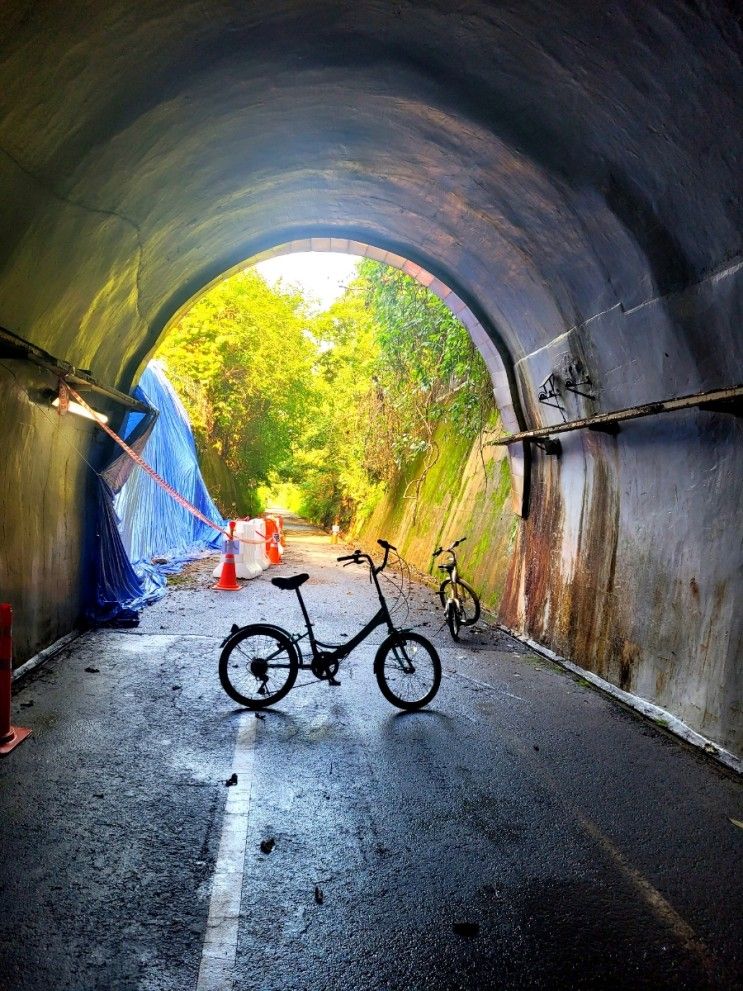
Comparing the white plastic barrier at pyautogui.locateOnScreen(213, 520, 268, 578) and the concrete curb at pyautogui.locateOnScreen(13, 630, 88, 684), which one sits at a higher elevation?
the white plastic barrier at pyautogui.locateOnScreen(213, 520, 268, 578)

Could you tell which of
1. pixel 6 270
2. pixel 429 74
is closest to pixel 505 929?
pixel 6 270

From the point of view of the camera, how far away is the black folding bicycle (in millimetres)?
5711

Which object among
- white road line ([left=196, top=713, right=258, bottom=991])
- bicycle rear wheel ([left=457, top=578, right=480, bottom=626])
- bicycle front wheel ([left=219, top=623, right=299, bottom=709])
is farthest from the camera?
bicycle rear wheel ([left=457, top=578, right=480, bottom=626])

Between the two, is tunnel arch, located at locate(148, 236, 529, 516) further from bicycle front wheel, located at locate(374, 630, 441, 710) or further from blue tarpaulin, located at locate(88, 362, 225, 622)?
bicycle front wheel, located at locate(374, 630, 441, 710)

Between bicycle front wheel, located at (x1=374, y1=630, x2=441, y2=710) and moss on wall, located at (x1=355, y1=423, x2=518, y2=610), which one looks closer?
bicycle front wheel, located at (x1=374, y1=630, x2=441, y2=710)

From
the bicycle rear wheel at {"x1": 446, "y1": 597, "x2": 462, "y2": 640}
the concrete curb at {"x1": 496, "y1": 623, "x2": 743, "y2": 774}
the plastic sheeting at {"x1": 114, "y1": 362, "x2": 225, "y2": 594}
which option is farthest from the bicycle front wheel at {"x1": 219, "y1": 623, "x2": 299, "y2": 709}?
the plastic sheeting at {"x1": 114, "y1": 362, "x2": 225, "y2": 594}

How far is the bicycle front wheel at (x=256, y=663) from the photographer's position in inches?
222

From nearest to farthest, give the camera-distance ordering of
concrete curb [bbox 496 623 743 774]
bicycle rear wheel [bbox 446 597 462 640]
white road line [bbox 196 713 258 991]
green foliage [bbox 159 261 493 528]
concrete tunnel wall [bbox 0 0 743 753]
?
white road line [bbox 196 713 258 991] → concrete tunnel wall [bbox 0 0 743 753] → concrete curb [bbox 496 623 743 774] → bicycle rear wheel [bbox 446 597 462 640] → green foliage [bbox 159 261 493 528]

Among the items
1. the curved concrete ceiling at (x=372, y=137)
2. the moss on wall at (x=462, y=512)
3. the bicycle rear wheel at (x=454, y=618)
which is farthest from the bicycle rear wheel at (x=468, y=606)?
the curved concrete ceiling at (x=372, y=137)

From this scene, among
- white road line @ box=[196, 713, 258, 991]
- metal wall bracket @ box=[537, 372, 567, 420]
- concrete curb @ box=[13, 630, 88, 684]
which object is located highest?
metal wall bracket @ box=[537, 372, 567, 420]

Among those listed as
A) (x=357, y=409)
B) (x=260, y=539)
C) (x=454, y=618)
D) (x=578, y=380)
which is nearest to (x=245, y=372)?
(x=357, y=409)

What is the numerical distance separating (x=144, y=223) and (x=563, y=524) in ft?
20.2

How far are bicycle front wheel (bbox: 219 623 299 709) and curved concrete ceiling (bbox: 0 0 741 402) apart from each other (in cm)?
336

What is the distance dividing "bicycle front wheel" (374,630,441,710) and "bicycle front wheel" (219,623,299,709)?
2.73 feet
